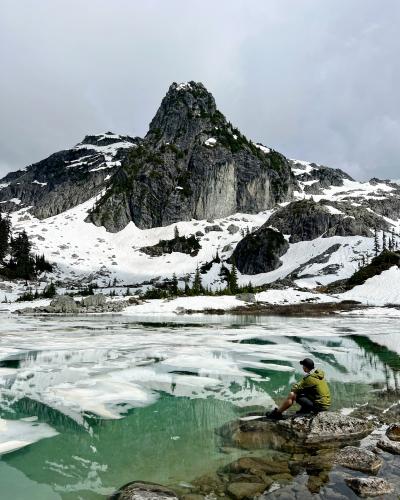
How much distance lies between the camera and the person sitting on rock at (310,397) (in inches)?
481

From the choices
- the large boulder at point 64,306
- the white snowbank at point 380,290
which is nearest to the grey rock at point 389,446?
the white snowbank at point 380,290

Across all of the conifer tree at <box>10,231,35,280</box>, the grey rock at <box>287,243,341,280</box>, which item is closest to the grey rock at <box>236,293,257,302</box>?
the grey rock at <box>287,243,341,280</box>

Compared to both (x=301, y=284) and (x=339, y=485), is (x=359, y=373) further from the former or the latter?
(x=301, y=284)

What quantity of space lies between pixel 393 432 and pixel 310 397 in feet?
7.91

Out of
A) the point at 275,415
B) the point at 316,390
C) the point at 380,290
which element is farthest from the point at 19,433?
the point at 380,290

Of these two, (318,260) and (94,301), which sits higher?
(318,260)

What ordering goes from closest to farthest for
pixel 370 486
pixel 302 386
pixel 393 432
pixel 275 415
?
pixel 370 486
pixel 393 432
pixel 275 415
pixel 302 386

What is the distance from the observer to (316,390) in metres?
12.3

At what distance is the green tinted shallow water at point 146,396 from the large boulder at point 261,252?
13032 centimetres

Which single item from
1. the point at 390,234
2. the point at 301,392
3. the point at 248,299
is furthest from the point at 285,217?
the point at 301,392

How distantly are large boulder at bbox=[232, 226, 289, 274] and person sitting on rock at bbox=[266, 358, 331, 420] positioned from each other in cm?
14879

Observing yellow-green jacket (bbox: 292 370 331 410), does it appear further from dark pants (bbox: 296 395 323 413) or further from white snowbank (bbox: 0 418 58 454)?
white snowbank (bbox: 0 418 58 454)

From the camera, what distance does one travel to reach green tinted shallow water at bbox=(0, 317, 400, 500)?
29.9ft

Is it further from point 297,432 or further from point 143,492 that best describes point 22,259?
point 143,492
